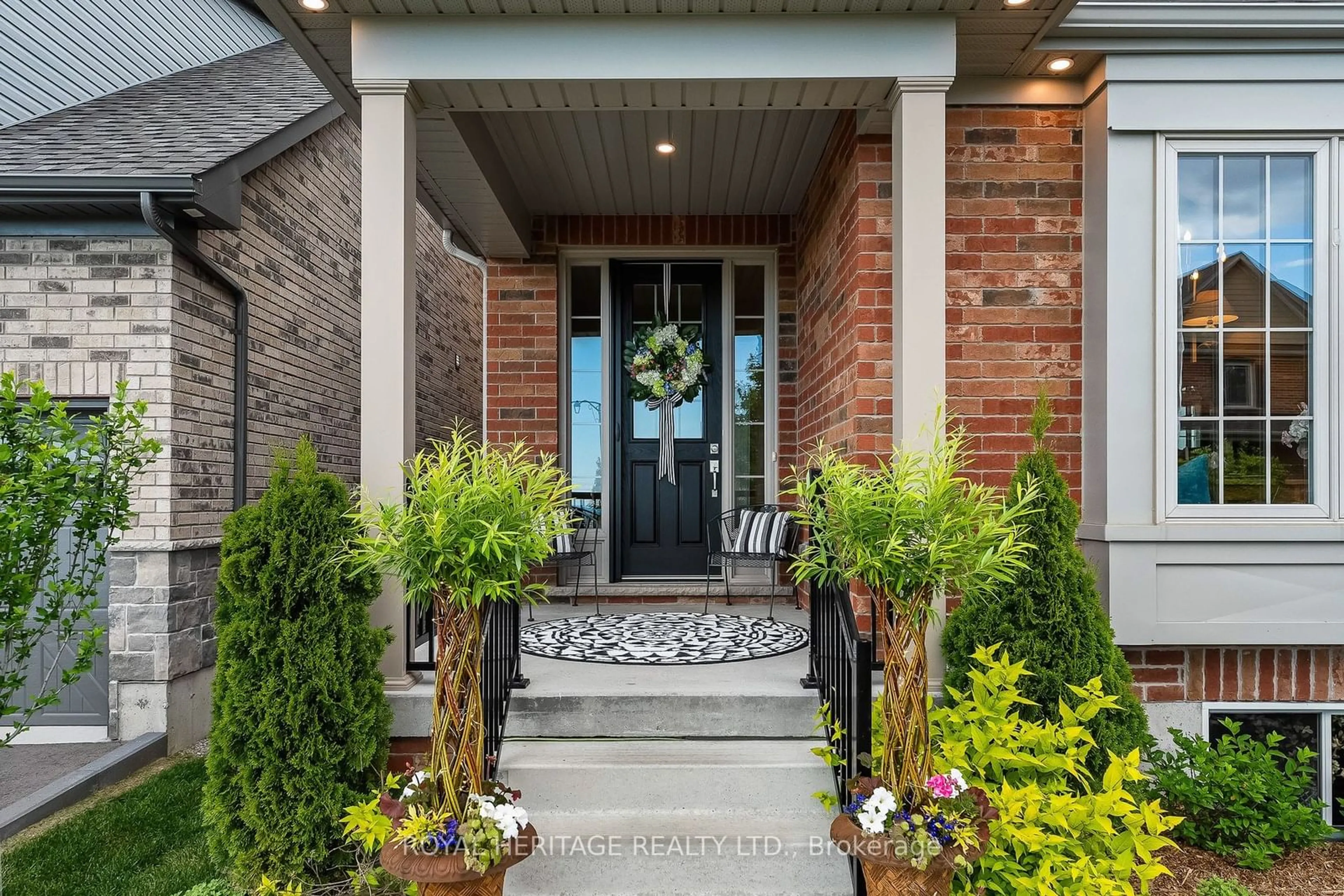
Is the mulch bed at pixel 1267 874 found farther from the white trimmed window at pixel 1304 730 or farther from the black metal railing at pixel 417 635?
the black metal railing at pixel 417 635

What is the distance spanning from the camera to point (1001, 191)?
3.44m

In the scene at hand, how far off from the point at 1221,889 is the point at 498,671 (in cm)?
249

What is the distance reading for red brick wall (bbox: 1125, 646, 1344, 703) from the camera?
3.24 meters

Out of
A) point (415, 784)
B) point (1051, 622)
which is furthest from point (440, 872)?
point (1051, 622)

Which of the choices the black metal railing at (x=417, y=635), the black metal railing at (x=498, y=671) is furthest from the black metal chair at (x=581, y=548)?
the black metal railing at (x=498, y=671)

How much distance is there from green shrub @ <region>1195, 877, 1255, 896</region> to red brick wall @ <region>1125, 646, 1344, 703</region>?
0.76 metres

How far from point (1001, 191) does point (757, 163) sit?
1520 millimetres

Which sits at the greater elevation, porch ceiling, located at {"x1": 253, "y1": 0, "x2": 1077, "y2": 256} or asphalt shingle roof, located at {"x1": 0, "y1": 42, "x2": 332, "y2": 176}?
asphalt shingle roof, located at {"x1": 0, "y1": 42, "x2": 332, "y2": 176}

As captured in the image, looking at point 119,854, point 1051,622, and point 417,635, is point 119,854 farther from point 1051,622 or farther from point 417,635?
point 1051,622

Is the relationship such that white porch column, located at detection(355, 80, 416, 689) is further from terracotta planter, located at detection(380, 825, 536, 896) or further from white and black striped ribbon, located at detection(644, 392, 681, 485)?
white and black striped ribbon, located at detection(644, 392, 681, 485)

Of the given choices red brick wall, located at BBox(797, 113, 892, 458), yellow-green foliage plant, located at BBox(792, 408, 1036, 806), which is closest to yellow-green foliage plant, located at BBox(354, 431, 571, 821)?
yellow-green foliage plant, located at BBox(792, 408, 1036, 806)

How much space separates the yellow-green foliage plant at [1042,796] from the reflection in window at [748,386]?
315 centimetres

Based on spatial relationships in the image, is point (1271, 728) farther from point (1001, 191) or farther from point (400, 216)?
point (400, 216)

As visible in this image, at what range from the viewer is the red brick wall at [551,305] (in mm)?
5430
